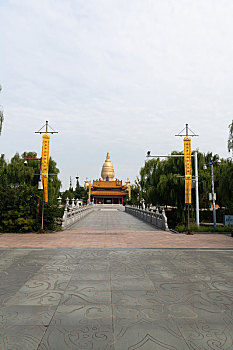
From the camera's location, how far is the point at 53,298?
13.1ft

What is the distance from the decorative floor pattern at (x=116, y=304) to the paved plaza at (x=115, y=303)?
1 centimetres

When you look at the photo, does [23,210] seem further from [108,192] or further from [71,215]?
[108,192]

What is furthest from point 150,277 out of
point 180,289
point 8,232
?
point 8,232

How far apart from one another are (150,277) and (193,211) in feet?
66.2

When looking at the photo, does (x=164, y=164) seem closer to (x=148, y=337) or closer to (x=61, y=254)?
(x=61, y=254)

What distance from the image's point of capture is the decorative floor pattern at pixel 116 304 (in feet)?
9.23

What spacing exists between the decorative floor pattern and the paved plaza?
10 millimetres

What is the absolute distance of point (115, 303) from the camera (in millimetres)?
3826

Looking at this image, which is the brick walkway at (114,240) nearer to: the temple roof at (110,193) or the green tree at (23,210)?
the green tree at (23,210)

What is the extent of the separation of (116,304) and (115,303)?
0.14 ft

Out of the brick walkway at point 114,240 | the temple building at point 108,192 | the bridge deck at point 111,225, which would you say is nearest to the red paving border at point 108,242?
the brick walkway at point 114,240

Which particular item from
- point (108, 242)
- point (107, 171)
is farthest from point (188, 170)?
point (107, 171)

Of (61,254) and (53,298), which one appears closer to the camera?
(53,298)

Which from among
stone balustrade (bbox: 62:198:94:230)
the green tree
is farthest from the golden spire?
the green tree
